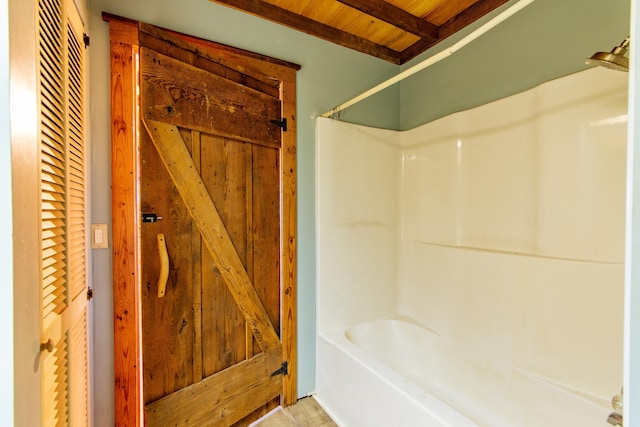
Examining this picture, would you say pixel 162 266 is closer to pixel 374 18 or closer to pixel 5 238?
pixel 5 238

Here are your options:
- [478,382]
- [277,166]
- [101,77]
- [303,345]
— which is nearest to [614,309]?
[478,382]

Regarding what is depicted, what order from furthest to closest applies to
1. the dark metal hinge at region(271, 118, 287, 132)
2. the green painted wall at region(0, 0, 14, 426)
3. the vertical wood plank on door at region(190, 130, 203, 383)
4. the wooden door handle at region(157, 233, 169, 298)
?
the dark metal hinge at region(271, 118, 287, 132) < the vertical wood plank on door at region(190, 130, 203, 383) < the wooden door handle at region(157, 233, 169, 298) < the green painted wall at region(0, 0, 14, 426)

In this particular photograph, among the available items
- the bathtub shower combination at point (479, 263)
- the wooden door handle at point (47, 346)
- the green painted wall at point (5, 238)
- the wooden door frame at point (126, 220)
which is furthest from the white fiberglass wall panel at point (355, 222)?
the green painted wall at point (5, 238)

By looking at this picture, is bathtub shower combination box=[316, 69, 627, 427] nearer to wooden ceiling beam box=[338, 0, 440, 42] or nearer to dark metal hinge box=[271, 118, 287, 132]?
dark metal hinge box=[271, 118, 287, 132]

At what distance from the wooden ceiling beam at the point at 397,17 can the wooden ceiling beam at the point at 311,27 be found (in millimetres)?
314

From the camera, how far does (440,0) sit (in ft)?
6.01

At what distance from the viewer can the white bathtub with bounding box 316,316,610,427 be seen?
1315mm

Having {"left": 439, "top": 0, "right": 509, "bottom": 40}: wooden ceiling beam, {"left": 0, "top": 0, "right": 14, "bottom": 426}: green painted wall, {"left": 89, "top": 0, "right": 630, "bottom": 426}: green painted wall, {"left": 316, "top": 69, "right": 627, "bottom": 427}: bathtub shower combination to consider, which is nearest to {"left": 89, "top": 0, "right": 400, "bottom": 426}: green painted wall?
{"left": 89, "top": 0, "right": 630, "bottom": 426}: green painted wall

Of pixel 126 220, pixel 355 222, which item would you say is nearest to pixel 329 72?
pixel 355 222

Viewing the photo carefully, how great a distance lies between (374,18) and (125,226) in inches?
84.5

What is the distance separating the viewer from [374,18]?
1.99m

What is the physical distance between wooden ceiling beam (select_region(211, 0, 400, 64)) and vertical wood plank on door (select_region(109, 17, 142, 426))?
2.32 feet

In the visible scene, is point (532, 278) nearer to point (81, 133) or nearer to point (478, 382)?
point (478, 382)

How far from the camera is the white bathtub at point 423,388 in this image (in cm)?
132
